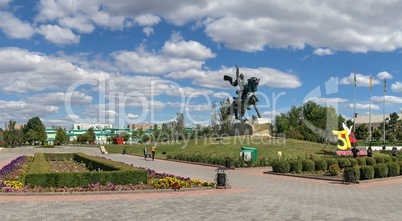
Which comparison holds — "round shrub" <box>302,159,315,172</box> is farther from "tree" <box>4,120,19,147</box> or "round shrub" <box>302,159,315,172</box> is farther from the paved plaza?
"tree" <box>4,120,19,147</box>

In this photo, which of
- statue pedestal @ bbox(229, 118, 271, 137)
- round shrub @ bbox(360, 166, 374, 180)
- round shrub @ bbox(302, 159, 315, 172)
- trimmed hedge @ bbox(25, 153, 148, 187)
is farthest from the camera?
statue pedestal @ bbox(229, 118, 271, 137)

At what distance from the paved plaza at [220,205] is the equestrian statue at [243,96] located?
29647 millimetres

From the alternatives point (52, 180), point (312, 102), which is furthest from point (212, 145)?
point (312, 102)

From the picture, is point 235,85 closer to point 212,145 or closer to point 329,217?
point 212,145

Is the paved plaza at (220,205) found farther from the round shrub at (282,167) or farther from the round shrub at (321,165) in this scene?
the round shrub at (321,165)

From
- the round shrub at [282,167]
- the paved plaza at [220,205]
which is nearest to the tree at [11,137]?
the round shrub at [282,167]

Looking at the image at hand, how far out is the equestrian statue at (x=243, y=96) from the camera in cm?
4538

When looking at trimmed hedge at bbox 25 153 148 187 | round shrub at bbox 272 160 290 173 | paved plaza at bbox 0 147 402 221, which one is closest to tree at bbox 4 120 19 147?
round shrub at bbox 272 160 290 173

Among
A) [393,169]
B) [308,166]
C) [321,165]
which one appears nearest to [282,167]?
[308,166]

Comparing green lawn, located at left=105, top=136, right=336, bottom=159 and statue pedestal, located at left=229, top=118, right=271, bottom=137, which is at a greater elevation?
statue pedestal, located at left=229, top=118, right=271, bottom=137

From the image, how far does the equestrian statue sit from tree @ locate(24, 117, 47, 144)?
62.9 m

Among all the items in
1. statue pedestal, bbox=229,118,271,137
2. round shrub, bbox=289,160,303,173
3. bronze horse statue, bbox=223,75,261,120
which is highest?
bronze horse statue, bbox=223,75,261,120

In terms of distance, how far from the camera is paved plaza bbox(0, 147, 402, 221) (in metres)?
9.95

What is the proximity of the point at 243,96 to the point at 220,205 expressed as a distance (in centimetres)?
3523
